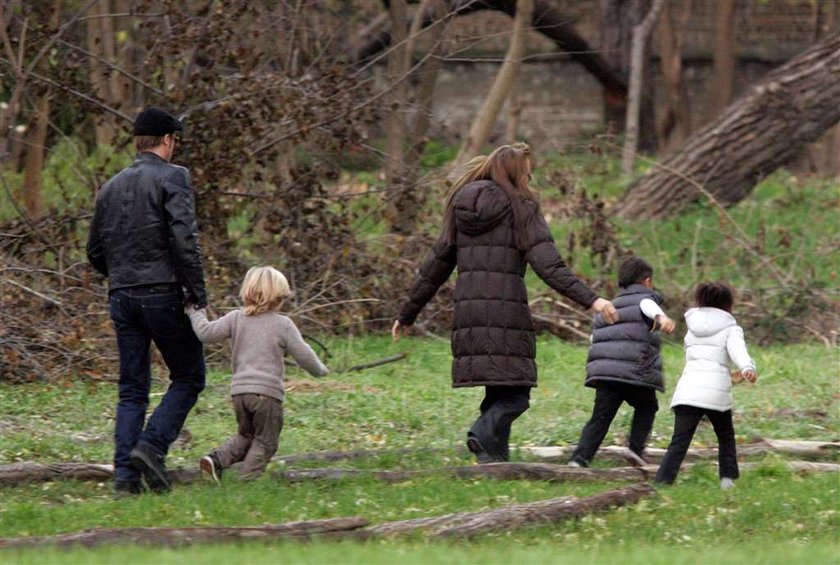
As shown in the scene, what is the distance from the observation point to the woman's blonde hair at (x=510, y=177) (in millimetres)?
8750

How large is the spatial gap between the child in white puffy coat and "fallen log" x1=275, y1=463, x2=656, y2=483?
42cm

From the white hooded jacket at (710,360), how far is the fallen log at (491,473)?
655 mm

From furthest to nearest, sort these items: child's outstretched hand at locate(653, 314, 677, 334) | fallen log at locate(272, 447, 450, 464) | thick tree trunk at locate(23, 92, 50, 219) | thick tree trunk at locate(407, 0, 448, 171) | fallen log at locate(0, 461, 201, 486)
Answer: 1. thick tree trunk at locate(407, 0, 448, 171)
2. thick tree trunk at locate(23, 92, 50, 219)
3. fallen log at locate(272, 447, 450, 464)
4. fallen log at locate(0, 461, 201, 486)
5. child's outstretched hand at locate(653, 314, 677, 334)

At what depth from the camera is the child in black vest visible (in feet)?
28.9

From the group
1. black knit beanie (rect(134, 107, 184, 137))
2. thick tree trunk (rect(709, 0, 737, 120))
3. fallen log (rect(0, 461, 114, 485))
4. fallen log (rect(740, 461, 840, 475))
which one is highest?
thick tree trunk (rect(709, 0, 737, 120))

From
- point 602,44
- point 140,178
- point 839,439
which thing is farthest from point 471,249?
point 602,44

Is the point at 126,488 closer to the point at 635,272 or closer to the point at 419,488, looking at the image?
→ the point at 419,488

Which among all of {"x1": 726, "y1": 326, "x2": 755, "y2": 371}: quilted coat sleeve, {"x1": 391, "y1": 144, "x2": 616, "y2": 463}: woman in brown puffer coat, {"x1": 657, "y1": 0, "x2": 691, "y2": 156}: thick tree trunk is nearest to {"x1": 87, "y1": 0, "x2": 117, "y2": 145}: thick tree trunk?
{"x1": 391, "y1": 144, "x2": 616, "y2": 463}: woman in brown puffer coat

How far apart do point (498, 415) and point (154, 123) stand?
263 cm

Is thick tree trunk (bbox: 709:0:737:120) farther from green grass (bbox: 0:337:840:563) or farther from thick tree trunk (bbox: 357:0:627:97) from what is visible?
green grass (bbox: 0:337:840:563)

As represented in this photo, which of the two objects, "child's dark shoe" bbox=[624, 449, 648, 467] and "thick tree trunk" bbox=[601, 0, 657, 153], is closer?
"child's dark shoe" bbox=[624, 449, 648, 467]

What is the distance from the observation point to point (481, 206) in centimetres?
872

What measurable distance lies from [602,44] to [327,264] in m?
16.7

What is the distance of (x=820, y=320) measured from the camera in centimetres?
1595
